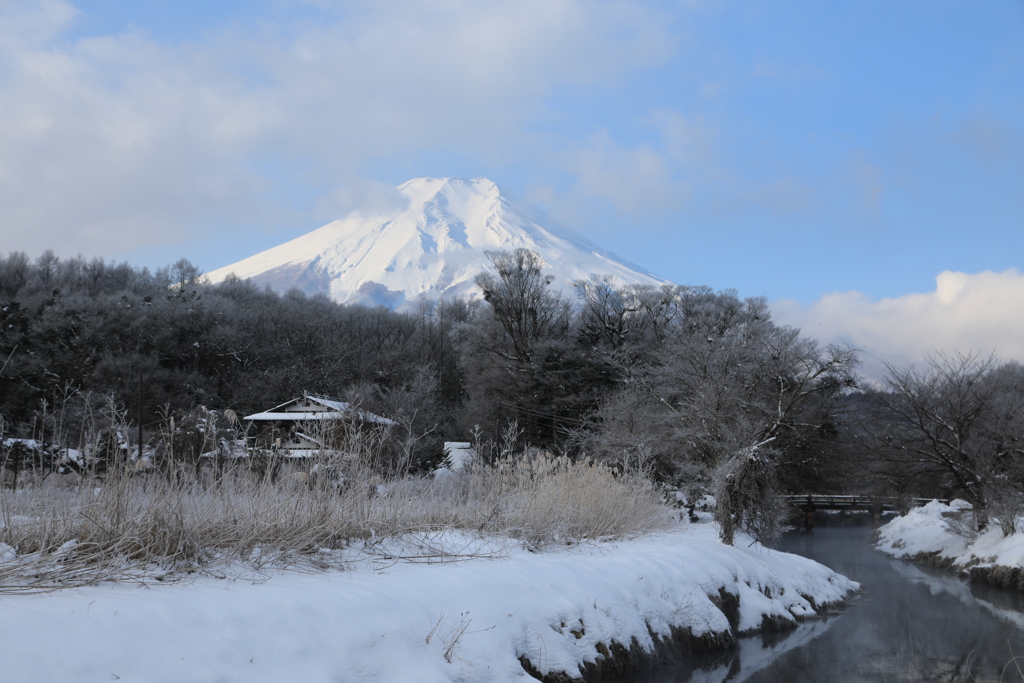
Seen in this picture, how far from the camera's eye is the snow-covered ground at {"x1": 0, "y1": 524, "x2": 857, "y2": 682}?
161 inches

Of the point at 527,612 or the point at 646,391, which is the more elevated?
the point at 646,391

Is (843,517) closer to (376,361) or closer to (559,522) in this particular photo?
(376,361)

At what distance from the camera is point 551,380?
37.1m

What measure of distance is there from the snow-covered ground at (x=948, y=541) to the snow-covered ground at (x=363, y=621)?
14466 mm

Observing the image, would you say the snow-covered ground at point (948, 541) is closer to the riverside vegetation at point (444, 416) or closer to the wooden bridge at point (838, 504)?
the riverside vegetation at point (444, 416)

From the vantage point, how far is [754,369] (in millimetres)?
31172

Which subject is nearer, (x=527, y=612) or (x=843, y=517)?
(x=527, y=612)

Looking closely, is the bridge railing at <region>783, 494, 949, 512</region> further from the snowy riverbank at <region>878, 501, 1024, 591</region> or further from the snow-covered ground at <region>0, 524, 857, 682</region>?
the snow-covered ground at <region>0, 524, 857, 682</region>

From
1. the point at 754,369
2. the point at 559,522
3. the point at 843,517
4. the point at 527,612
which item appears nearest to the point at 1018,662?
the point at 559,522

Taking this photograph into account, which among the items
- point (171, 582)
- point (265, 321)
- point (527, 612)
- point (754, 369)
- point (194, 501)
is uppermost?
point (265, 321)

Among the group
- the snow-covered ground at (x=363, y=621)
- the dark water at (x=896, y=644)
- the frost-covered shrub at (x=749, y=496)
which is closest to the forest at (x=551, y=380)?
the frost-covered shrub at (x=749, y=496)

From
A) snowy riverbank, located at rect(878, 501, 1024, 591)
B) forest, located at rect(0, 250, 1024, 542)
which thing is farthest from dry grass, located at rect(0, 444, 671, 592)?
snowy riverbank, located at rect(878, 501, 1024, 591)

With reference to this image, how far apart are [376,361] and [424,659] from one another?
4433 cm

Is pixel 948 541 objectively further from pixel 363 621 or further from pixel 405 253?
pixel 405 253
